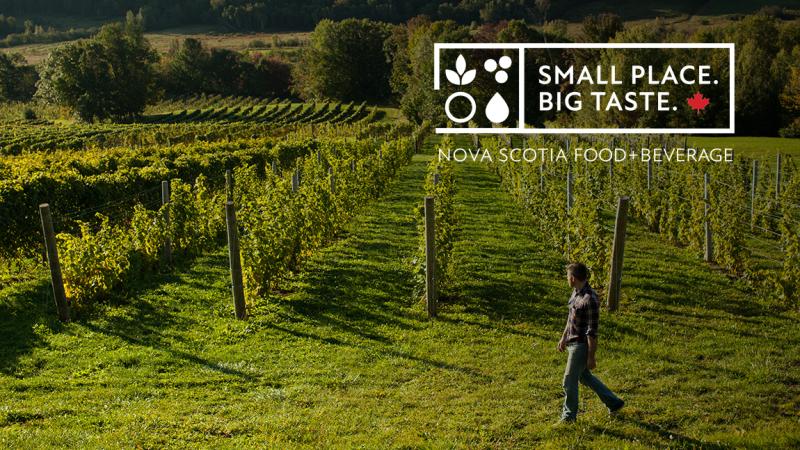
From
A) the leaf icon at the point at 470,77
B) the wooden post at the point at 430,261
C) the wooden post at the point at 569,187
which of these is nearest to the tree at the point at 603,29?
the leaf icon at the point at 470,77

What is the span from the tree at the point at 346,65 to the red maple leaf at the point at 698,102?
4963 centimetres

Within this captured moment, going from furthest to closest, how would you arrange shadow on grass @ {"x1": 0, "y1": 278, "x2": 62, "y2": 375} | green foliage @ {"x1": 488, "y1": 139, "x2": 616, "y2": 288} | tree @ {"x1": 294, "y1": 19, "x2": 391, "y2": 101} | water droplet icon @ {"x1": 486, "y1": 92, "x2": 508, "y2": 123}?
tree @ {"x1": 294, "y1": 19, "x2": 391, "y2": 101} → water droplet icon @ {"x1": 486, "y1": 92, "x2": 508, "y2": 123} → green foliage @ {"x1": 488, "y1": 139, "x2": 616, "y2": 288} → shadow on grass @ {"x1": 0, "y1": 278, "x2": 62, "y2": 375}

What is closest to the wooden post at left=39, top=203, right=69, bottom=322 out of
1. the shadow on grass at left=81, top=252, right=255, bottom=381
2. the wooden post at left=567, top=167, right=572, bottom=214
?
the shadow on grass at left=81, top=252, right=255, bottom=381

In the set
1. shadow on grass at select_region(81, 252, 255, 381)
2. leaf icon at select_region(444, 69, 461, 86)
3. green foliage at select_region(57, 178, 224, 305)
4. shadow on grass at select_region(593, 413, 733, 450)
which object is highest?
leaf icon at select_region(444, 69, 461, 86)

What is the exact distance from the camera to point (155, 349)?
328 inches

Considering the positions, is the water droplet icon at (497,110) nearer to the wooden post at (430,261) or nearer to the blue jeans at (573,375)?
the wooden post at (430,261)

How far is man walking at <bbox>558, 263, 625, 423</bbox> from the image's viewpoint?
585cm

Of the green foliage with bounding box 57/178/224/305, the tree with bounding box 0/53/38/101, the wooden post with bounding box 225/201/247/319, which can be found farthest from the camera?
the tree with bounding box 0/53/38/101

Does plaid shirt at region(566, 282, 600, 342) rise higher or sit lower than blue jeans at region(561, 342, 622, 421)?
higher

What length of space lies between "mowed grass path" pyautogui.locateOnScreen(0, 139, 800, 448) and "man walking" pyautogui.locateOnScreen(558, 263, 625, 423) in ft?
0.88

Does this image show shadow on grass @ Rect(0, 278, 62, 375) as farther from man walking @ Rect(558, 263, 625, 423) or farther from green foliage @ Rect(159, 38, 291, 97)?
green foliage @ Rect(159, 38, 291, 97)

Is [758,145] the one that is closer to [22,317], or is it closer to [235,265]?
[235,265]

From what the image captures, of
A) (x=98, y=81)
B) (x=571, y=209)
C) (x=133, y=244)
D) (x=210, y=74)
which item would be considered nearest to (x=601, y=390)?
(x=571, y=209)

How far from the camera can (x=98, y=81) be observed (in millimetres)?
71625
